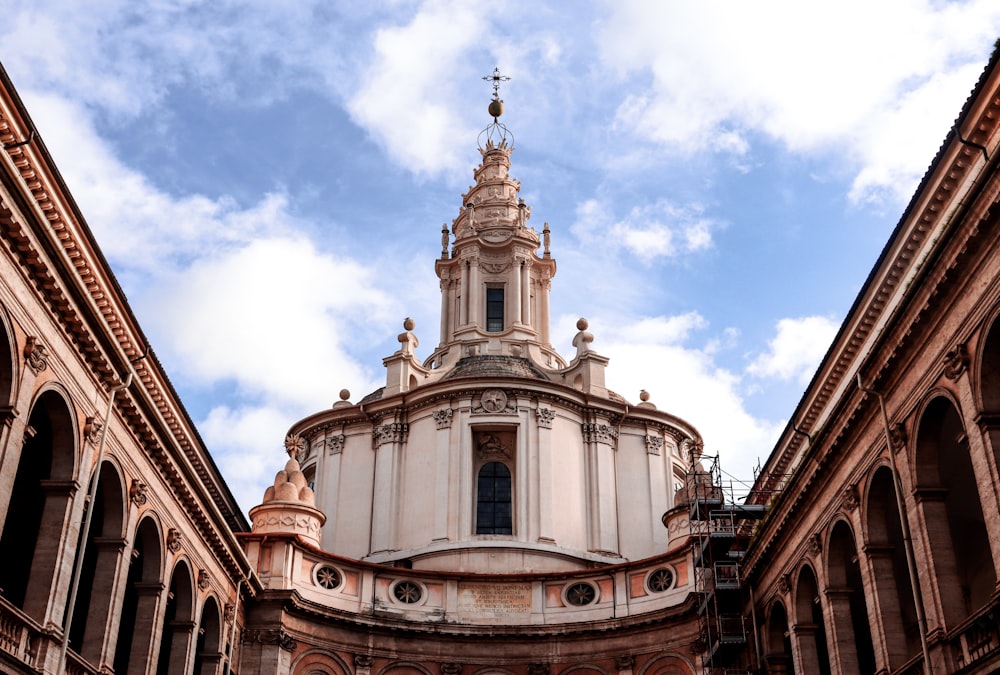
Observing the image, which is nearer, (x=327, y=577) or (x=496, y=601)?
(x=327, y=577)

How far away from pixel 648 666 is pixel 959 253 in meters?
24.8

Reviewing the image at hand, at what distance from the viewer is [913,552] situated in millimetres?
24219

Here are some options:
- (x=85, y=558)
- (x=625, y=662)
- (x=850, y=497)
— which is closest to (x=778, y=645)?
(x=625, y=662)

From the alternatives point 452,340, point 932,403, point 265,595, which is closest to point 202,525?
point 265,595

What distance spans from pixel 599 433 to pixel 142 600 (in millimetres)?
25280

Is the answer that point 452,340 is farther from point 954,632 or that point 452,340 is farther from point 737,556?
point 954,632

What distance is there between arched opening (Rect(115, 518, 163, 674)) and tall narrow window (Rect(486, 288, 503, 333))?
28845mm

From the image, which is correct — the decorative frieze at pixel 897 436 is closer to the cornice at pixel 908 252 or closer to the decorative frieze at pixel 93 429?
the cornice at pixel 908 252

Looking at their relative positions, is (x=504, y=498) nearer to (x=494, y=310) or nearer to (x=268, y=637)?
(x=494, y=310)

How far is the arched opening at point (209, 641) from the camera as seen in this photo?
35.4 m

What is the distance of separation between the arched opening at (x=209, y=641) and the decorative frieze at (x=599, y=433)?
788 inches

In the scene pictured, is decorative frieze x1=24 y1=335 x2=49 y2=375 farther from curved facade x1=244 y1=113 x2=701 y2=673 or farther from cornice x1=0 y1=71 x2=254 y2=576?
curved facade x1=244 y1=113 x2=701 y2=673

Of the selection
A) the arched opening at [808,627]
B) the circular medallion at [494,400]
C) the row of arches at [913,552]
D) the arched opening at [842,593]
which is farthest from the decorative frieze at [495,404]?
the arched opening at [842,593]

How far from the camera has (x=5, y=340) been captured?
69.2ft
